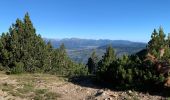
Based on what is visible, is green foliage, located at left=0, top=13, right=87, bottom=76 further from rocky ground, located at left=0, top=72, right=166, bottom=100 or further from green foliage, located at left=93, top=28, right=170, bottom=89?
green foliage, located at left=93, top=28, right=170, bottom=89

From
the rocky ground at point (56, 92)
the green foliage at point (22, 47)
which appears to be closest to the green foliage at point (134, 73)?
the rocky ground at point (56, 92)

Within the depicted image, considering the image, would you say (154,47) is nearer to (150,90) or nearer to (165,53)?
(165,53)

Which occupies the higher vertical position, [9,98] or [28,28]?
[28,28]

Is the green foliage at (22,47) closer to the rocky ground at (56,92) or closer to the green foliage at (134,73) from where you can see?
the rocky ground at (56,92)

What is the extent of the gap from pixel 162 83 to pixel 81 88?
5.77m

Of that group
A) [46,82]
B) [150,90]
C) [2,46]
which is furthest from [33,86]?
[2,46]

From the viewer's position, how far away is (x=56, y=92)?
22.7 metres

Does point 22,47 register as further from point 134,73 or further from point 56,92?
point 134,73

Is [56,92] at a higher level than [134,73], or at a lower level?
lower

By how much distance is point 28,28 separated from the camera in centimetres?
4997

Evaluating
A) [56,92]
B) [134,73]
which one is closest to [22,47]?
[56,92]

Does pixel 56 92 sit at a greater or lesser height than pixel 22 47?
lesser

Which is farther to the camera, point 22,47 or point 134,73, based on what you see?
point 22,47

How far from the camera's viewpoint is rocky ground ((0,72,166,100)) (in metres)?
20.9
